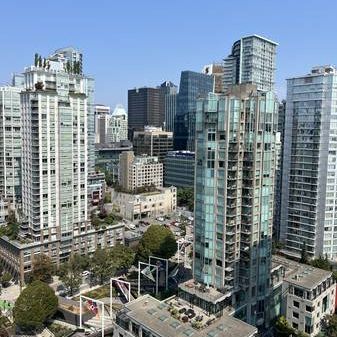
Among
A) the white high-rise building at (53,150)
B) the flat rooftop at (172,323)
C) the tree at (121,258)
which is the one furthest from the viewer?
the tree at (121,258)

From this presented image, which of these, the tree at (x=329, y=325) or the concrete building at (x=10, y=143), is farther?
the concrete building at (x=10, y=143)

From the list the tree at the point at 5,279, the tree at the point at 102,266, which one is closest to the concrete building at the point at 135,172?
the tree at the point at 102,266

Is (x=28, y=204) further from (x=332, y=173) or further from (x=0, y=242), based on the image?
(x=332, y=173)

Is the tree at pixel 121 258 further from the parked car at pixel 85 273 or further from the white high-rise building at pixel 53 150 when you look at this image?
the white high-rise building at pixel 53 150

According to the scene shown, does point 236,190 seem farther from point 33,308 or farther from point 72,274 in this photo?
point 72,274

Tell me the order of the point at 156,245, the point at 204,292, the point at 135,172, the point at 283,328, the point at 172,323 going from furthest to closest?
1. the point at 135,172
2. the point at 156,245
3. the point at 283,328
4. the point at 204,292
5. the point at 172,323

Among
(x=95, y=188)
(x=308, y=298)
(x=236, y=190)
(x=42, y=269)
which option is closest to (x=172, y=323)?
(x=236, y=190)

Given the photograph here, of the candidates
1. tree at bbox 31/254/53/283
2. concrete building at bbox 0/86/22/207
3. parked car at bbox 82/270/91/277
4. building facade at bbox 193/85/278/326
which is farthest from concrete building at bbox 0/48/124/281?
building facade at bbox 193/85/278/326
